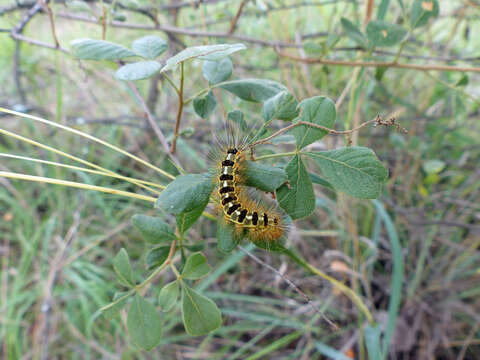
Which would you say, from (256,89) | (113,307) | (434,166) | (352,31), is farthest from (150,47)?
(434,166)

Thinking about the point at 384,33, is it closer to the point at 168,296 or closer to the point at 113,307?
the point at 168,296

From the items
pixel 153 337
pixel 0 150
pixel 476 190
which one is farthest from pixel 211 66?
pixel 0 150

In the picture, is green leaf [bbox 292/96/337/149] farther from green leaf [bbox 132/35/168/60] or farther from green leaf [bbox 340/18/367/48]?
green leaf [bbox 340/18/367/48]

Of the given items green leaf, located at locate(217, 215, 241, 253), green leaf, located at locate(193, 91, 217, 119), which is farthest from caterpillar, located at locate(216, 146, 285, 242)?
green leaf, located at locate(193, 91, 217, 119)


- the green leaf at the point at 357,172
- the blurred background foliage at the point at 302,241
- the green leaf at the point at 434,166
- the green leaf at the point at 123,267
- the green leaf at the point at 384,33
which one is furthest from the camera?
the blurred background foliage at the point at 302,241

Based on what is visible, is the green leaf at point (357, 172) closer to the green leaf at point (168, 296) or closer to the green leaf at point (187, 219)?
the green leaf at point (187, 219)

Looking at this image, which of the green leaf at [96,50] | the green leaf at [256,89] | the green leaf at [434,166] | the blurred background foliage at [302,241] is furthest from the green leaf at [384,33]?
the green leaf at [434,166]
